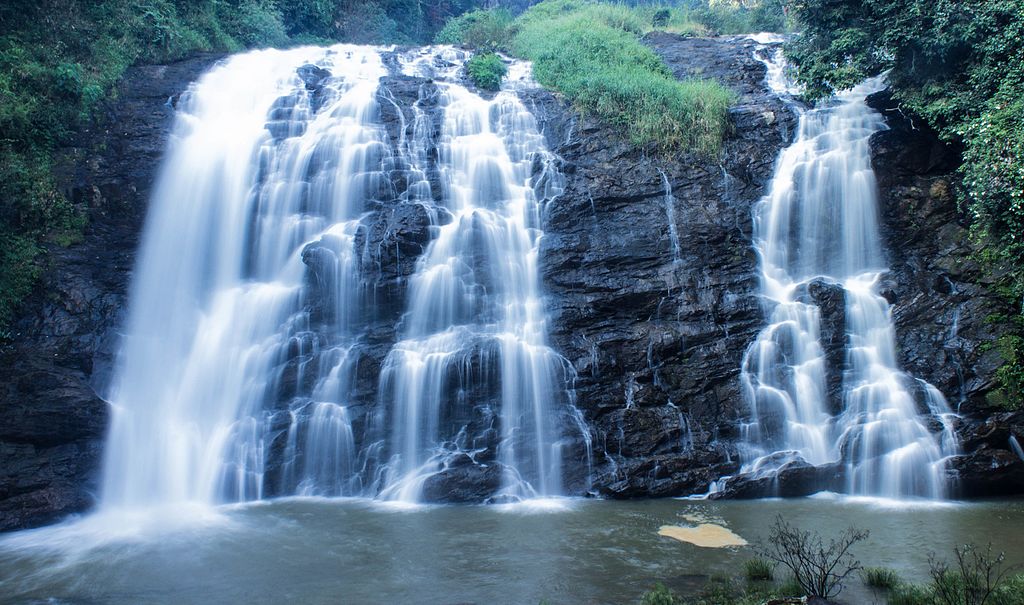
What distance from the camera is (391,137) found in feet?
60.2

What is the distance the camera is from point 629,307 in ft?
48.0

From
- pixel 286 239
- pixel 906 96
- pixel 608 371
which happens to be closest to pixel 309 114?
pixel 286 239

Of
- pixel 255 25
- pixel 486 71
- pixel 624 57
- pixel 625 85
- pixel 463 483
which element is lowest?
pixel 463 483

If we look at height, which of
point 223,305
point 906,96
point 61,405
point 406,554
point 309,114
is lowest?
point 406,554

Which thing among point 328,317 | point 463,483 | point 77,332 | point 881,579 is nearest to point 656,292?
point 463,483

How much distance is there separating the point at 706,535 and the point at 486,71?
643 inches

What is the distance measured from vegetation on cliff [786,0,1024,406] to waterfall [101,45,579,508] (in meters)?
7.64

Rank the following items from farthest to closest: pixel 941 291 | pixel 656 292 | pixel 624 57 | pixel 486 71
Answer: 1. pixel 624 57
2. pixel 486 71
3. pixel 656 292
4. pixel 941 291

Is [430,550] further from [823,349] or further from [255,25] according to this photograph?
[255,25]

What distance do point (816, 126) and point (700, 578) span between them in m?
13.3

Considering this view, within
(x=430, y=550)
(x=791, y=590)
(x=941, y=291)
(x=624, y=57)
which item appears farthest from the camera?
(x=624, y=57)

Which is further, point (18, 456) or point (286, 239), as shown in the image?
point (286, 239)

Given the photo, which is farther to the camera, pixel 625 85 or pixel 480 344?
pixel 625 85

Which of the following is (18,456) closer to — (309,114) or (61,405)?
(61,405)
